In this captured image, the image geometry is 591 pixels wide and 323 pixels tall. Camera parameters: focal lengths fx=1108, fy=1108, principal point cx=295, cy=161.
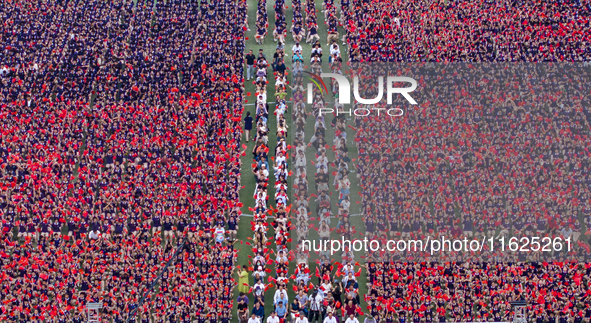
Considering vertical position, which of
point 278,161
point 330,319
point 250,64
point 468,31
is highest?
point 468,31

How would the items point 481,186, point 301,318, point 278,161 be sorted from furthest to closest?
point 278,161 → point 481,186 → point 301,318

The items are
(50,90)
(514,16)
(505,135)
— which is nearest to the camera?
(505,135)

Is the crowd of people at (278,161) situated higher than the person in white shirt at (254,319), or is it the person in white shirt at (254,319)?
the crowd of people at (278,161)

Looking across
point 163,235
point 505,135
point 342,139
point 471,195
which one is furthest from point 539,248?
point 163,235

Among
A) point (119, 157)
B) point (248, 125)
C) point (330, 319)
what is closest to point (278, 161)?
point (248, 125)

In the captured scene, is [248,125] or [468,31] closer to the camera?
[248,125]

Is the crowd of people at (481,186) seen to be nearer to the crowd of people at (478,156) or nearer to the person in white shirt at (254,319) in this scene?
the crowd of people at (478,156)

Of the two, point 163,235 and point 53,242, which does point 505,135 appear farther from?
point 53,242

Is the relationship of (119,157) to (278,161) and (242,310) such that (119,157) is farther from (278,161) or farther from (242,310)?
(242,310)

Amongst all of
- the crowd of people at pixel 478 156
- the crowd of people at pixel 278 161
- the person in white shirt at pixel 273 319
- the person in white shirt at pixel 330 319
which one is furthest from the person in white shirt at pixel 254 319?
the crowd of people at pixel 478 156
